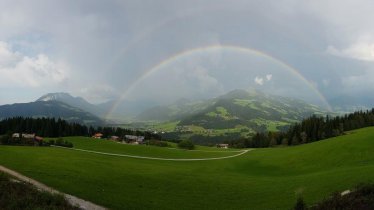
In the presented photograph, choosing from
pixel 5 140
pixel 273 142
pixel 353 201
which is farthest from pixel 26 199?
pixel 273 142

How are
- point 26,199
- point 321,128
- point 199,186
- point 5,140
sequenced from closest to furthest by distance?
point 26,199, point 199,186, point 5,140, point 321,128

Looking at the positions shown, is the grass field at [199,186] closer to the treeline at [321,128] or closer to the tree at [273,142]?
the treeline at [321,128]

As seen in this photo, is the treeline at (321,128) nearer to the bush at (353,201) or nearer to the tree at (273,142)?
the tree at (273,142)

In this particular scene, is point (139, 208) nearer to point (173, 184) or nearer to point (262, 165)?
point (173, 184)

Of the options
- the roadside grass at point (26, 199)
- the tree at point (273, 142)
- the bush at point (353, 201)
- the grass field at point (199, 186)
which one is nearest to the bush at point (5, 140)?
the grass field at point (199, 186)

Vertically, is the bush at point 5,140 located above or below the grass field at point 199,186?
above

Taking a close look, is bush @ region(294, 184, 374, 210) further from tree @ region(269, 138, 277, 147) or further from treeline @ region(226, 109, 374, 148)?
tree @ region(269, 138, 277, 147)

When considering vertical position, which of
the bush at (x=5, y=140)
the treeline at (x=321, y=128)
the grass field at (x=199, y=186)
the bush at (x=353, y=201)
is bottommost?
the grass field at (x=199, y=186)

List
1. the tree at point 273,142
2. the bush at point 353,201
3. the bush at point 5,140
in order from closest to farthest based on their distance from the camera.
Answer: the bush at point 353,201 < the bush at point 5,140 < the tree at point 273,142

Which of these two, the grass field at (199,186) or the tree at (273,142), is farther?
the tree at (273,142)

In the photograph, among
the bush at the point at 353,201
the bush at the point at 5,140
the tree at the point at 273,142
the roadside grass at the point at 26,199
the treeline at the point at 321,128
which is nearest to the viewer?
the bush at the point at 353,201

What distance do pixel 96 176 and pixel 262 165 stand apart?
1580 inches

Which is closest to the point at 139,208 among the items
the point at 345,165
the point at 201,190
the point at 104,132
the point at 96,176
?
the point at 201,190

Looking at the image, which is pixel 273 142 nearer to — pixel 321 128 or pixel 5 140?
pixel 321 128
